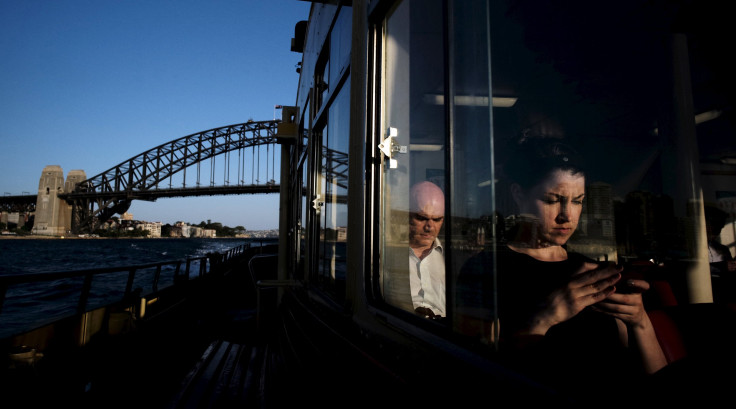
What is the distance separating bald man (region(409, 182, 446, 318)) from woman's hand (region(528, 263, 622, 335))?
0.40 meters

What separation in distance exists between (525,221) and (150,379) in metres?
3.47

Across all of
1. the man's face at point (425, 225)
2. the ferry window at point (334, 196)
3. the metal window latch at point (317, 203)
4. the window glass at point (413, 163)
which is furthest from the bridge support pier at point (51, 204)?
the man's face at point (425, 225)

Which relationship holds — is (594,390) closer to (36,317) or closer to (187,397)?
(187,397)

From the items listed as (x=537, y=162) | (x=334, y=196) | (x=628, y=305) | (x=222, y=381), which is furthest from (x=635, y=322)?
(x=222, y=381)

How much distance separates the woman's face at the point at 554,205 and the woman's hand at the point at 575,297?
24cm

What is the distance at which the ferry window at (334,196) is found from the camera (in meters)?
1.90

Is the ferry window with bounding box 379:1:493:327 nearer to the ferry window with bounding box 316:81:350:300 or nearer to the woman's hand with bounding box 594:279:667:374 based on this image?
the woman's hand with bounding box 594:279:667:374

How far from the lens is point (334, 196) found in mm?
2311

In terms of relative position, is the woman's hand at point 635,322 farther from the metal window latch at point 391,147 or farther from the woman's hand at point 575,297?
the metal window latch at point 391,147

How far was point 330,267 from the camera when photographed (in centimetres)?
218

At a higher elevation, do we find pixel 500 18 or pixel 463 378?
pixel 500 18

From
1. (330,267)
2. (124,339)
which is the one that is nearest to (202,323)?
(124,339)

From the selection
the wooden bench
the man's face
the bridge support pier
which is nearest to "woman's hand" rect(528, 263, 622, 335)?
the man's face

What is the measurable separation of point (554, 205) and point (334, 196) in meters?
1.43
